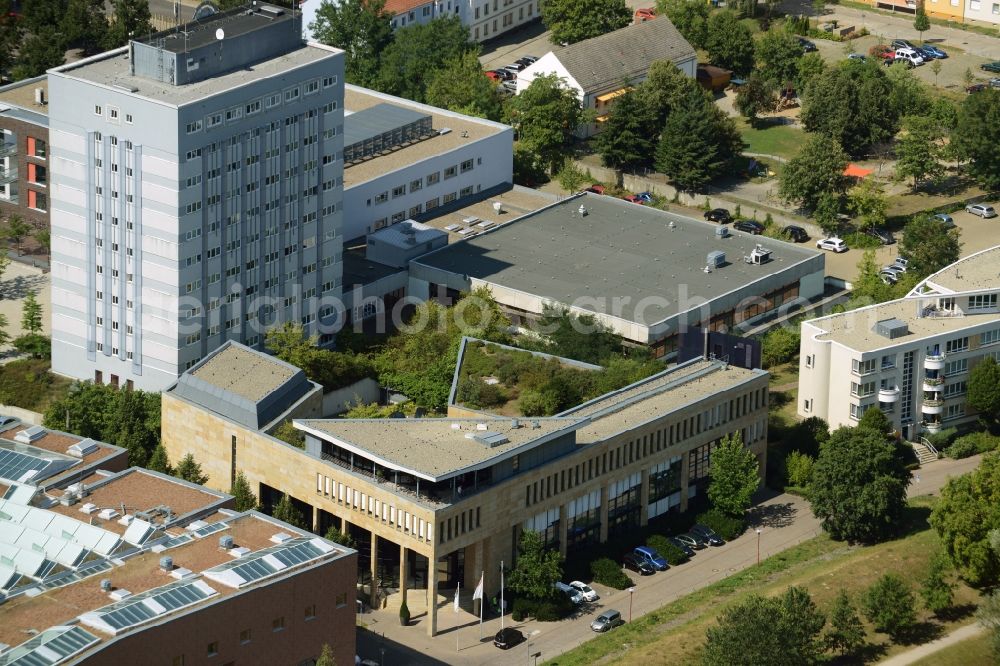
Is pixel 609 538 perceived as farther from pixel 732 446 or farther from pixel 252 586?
pixel 252 586

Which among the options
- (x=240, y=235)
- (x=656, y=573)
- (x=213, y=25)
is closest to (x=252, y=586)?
(x=656, y=573)

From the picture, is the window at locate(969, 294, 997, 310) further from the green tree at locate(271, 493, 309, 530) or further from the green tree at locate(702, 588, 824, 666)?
the green tree at locate(271, 493, 309, 530)

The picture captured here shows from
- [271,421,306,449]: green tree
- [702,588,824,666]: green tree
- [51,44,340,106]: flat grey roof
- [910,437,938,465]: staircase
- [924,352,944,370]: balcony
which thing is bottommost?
[910,437,938,465]: staircase

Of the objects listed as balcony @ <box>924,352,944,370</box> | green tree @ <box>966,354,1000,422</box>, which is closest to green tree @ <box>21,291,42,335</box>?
balcony @ <box>924,352,944,370</box>

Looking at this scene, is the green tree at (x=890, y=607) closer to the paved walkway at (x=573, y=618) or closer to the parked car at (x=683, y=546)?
the paved walkway at (x=573, y=618)

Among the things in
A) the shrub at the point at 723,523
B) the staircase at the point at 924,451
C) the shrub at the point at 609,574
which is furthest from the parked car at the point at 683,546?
the staircase at the point at 924,451

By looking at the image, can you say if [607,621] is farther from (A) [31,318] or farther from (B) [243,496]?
(A) [31,318]

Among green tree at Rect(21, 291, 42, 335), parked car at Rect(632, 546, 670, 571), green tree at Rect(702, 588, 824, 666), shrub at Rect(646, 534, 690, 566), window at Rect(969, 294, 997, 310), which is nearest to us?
green tree at Rect(702, 588, 824, 666)
